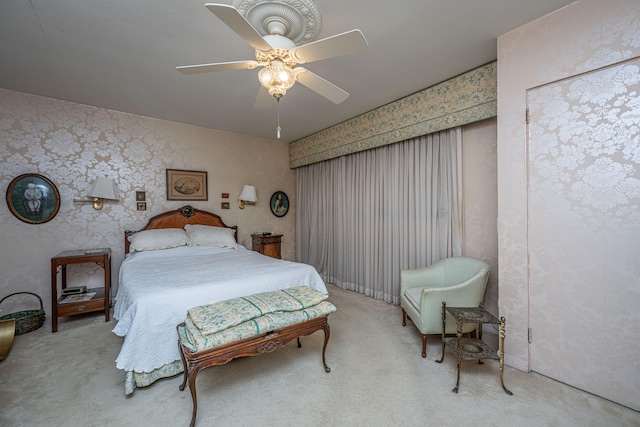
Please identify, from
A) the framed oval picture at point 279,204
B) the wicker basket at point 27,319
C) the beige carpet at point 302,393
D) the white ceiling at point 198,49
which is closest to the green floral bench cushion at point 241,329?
the beige carpet at point 302,393

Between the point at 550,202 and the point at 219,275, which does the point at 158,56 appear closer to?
the point at 219,275

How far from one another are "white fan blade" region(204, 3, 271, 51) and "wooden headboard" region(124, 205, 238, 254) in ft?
10.9

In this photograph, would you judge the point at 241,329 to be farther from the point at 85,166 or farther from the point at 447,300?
the point at 85,166

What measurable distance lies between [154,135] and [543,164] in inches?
192

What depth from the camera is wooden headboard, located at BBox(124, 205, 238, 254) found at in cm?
394

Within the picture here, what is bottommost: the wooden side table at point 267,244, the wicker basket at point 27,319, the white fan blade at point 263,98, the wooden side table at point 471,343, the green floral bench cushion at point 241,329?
the wicker basket at point 27,319

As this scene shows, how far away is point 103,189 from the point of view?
3496mm

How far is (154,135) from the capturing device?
13.2 ft

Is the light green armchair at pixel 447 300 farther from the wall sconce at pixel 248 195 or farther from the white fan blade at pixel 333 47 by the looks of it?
the wall sconce at pixel 248 195

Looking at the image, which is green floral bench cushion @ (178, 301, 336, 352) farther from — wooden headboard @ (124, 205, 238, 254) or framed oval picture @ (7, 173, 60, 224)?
framed oval picture @ (7, 173, 60, 224)

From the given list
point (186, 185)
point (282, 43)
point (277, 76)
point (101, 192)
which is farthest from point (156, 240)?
point (282, 43)

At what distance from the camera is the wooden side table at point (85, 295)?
2.88m

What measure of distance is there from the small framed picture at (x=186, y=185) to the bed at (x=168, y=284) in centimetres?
69

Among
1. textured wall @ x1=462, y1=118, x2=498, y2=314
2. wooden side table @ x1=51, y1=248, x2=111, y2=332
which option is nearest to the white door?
textured wall @ x1=462, y1=118, x2=498, y2=314
